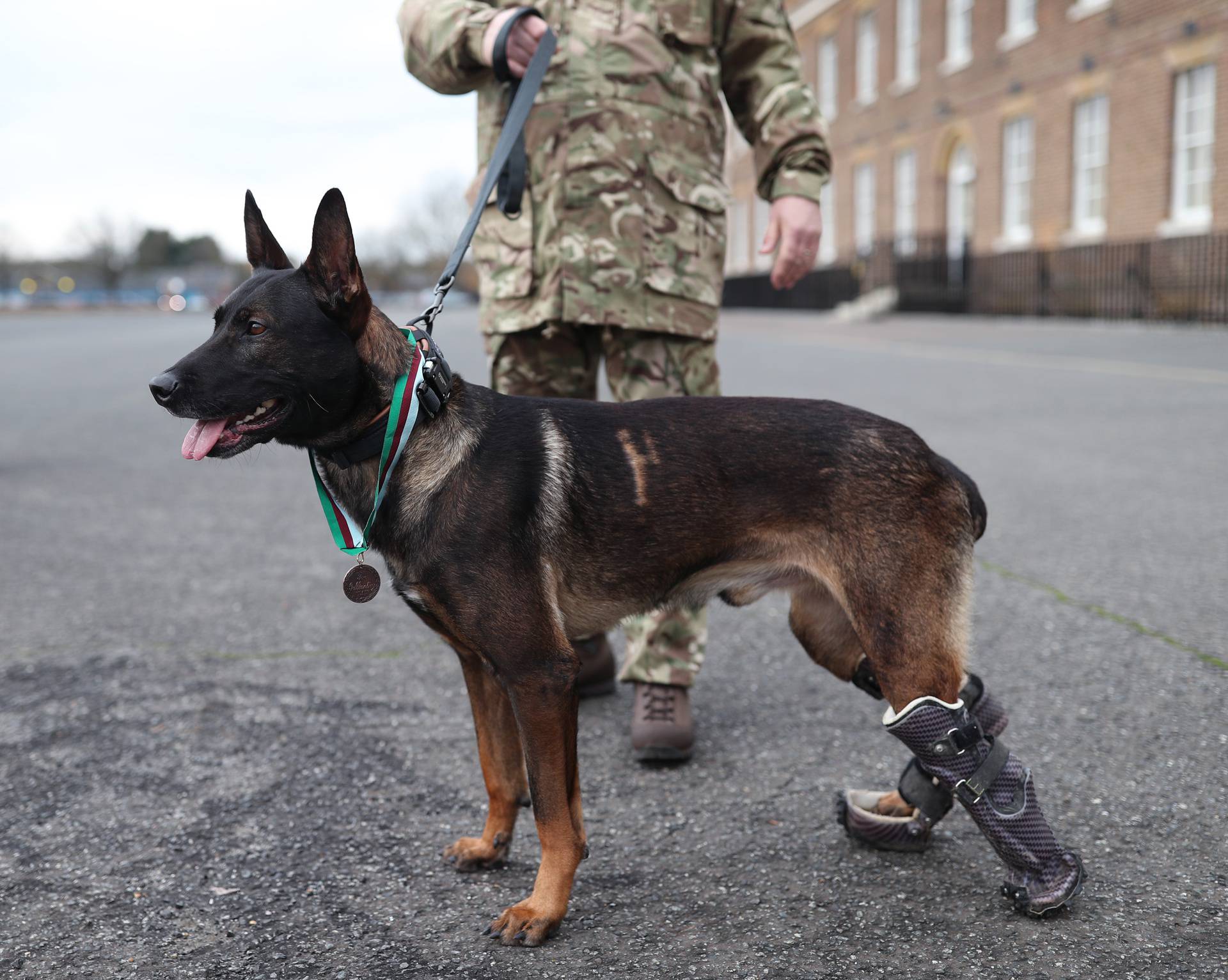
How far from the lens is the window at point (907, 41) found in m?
28.3

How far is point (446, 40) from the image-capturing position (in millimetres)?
3074

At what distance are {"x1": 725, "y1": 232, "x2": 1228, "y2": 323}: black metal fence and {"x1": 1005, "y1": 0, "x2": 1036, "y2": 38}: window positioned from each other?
4.65 metres

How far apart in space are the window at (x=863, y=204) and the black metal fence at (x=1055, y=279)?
1.45 m

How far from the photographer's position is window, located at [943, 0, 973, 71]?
25594 mm

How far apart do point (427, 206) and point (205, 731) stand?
95.4 metres

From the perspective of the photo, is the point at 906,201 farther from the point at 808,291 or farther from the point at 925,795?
the point at 925,795

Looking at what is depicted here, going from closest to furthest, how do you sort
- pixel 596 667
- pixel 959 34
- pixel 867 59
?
pixel 596 667
pixel 959 34
pixel 867 59

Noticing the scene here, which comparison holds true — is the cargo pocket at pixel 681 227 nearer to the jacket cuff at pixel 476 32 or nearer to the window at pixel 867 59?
the jacket cuff at pixel 476 32

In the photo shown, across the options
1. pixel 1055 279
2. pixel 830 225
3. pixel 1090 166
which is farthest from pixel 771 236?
Result: pixel 830 225

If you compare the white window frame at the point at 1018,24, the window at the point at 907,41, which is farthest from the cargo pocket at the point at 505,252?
the window at the point at 907,41

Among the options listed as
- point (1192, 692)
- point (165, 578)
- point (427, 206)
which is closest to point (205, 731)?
point (165, 578)

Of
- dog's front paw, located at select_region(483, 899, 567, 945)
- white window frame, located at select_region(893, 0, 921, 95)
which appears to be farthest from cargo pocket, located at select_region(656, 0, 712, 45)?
white window frame, located at select_region(893, 0, 921, 95)

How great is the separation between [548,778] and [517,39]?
1964mm

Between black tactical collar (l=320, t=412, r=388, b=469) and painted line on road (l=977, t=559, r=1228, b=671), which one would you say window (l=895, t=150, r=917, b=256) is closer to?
painted line on road (l=977, t=559, r=1228, b=671)
